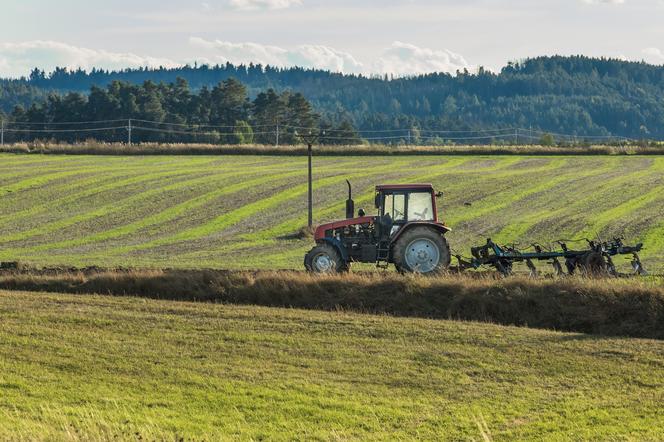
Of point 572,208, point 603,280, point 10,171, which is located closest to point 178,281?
point 603,280

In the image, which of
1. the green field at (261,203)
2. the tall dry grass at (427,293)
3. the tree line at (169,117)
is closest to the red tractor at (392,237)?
the tall dry grass at (427,293)

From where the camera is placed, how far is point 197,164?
2763 inches

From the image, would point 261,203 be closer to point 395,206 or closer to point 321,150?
point 321,150

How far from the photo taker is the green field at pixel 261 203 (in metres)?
38.1

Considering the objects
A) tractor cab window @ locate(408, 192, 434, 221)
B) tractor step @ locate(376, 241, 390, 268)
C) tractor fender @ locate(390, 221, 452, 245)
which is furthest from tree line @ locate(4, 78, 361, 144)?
tractor fender @ locate(390, 221, 452, 245)

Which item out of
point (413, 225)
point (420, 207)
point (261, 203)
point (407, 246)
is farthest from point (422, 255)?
point (261, 203)

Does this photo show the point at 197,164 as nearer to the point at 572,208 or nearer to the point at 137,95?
the point at 572,208

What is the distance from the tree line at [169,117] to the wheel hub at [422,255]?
88495 mm

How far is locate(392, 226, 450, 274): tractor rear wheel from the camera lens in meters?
23.6

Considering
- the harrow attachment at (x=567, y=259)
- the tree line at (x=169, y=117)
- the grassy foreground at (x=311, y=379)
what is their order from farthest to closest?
the tree line at (x=169, y=117)
the harrow attachment at (x=567, y=259)
the grassy foreground at (x=311, y=379)

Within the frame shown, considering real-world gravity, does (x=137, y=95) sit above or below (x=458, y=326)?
above

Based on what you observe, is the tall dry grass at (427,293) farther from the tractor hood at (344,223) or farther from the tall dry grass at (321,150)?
the tall dry grass at (321,150)

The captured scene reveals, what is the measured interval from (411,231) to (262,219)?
22.9 m

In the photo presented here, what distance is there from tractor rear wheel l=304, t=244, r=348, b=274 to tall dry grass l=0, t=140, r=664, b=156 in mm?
52108
